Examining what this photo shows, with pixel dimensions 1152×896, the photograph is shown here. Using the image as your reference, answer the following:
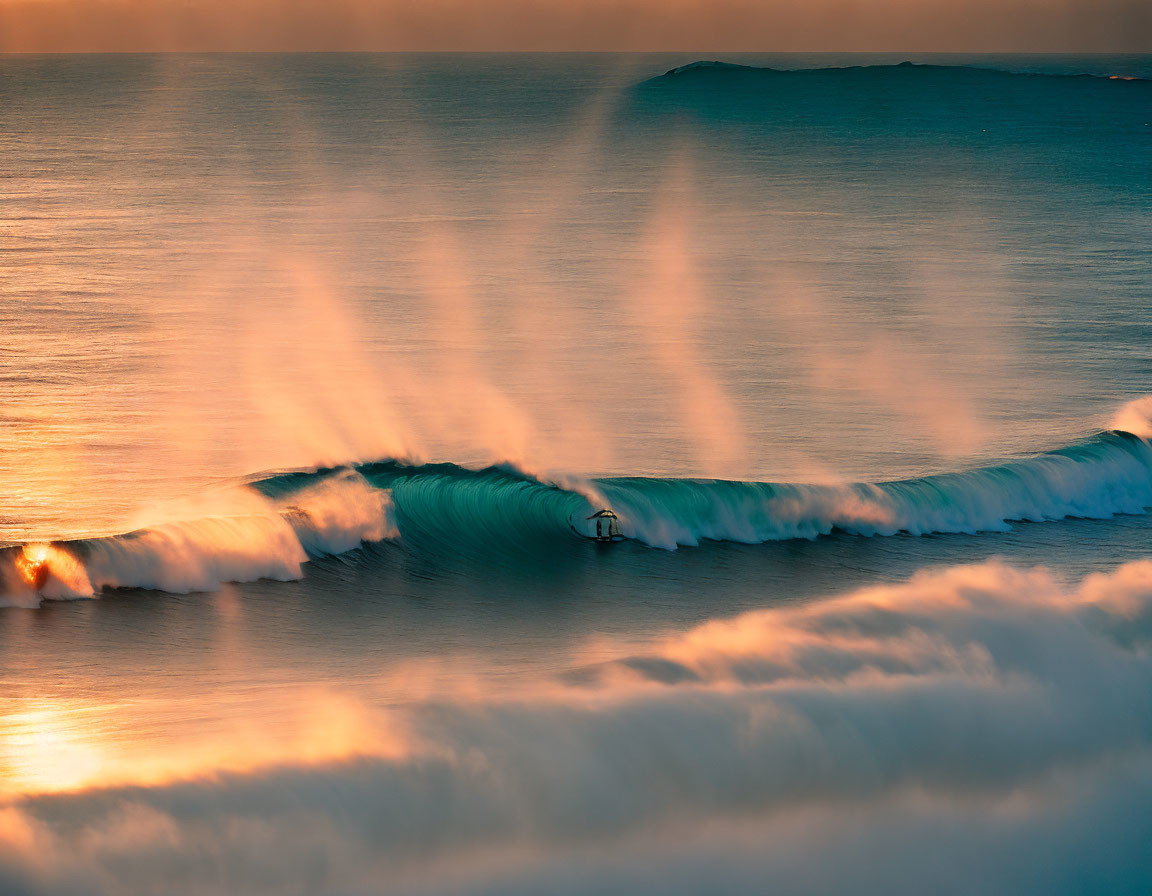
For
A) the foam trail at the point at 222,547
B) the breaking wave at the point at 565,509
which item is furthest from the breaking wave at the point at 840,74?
the foam trail at the point at 222,547

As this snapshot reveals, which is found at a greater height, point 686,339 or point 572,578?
point 686,339

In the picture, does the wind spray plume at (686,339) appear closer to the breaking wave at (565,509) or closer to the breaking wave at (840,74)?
the breaking wave at (565,509)

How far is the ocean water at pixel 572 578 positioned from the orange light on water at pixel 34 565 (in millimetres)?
83

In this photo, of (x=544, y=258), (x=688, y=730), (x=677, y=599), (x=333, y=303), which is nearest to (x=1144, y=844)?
(x=688, y=730)

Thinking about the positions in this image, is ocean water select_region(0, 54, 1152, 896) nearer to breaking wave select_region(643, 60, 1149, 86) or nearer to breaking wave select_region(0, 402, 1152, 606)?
breaking wave select_region(0, 402, 1152, 606)

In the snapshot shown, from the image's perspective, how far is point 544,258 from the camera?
33.2m

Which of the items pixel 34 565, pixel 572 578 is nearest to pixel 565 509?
pixel 572 578

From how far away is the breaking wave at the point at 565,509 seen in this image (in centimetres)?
1254

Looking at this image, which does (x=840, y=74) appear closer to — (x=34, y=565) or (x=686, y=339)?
(x=686, y=339)

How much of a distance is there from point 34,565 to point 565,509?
4.91 meters

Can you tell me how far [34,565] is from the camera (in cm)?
1178

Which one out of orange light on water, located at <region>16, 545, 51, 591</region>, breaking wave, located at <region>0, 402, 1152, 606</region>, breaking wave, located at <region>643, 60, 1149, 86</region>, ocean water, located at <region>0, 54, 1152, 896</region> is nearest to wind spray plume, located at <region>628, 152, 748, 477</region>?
ocean water, located at <region>0, 54, 1152, 896</region>

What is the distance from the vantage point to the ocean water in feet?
26.8

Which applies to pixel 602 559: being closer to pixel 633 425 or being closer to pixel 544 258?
pixel 633 425
